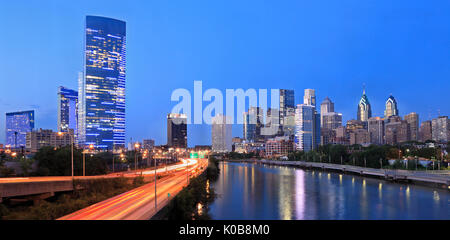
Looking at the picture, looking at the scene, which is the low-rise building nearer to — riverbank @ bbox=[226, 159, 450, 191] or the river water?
riverbank @ bbox=[226, 159, 450, 191]

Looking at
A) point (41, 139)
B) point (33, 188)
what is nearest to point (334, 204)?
point (33, 188)

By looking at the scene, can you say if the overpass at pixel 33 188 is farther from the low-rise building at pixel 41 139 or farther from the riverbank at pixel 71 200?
the low-rise building at pixel 41 139

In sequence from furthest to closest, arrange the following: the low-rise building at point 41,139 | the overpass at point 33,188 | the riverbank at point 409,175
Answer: the low-rise building at point 41,139 < the riverbank at point 409,175 < the overpass at point 33,188

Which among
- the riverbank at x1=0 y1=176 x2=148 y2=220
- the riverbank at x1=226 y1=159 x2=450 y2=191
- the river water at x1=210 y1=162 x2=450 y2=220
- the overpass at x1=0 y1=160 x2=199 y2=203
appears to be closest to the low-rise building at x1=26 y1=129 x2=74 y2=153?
the riverbank at x1=0 y1=176 x2=148 y2=220

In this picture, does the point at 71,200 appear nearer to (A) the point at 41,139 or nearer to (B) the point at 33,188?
(B) the point at 33,188

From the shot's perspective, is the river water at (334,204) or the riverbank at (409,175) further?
the riverbank at (409,175)

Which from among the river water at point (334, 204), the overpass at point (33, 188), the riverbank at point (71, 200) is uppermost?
the overpass at point (33, 188)

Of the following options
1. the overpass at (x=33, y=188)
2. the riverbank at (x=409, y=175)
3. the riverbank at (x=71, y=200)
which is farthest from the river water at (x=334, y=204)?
the overpass at (x=33, y=188)

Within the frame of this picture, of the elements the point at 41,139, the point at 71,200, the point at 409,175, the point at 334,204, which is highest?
the point at 41,139

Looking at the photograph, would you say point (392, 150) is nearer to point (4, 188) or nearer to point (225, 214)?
point (225, 214)

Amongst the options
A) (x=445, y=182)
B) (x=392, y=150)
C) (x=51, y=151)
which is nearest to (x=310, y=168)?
(x=392, y=150)

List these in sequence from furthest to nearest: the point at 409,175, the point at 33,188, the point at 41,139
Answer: the point at 41,139, the point at 409,175, the point at 33,188

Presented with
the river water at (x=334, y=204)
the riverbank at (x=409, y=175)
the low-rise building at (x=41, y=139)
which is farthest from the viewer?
the low-rise building at (x=41, y=139)
